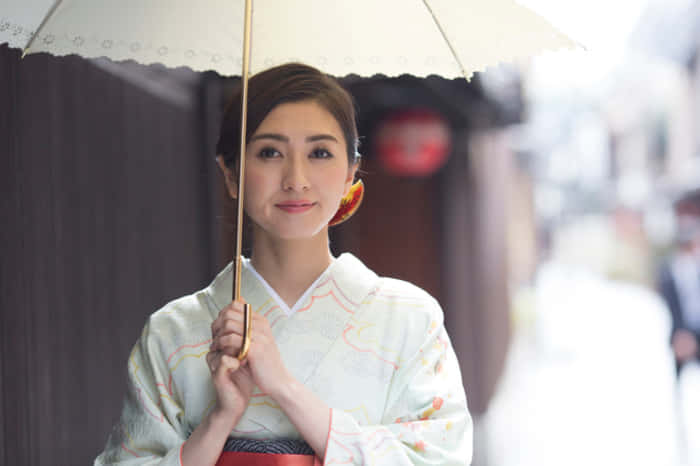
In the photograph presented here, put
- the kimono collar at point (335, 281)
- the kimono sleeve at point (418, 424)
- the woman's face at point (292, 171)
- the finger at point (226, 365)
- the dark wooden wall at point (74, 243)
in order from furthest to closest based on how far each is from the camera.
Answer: the dark wooden wall at point (74, 243)
the kimono collar at point (335, 281)
the woman's face at point (292, 171)
the kimono sleeve at point (418, 424)
the finger at point (226, 365)

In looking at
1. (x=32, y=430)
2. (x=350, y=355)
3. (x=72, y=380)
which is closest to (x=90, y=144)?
(x=72, y=380)

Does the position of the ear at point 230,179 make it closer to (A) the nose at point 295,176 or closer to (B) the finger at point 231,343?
(A) the nose at point 295,176

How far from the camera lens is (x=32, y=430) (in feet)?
7.65

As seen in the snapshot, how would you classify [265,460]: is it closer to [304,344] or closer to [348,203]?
[304,344]

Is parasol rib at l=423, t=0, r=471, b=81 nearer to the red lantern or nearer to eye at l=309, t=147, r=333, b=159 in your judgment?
eye at l=309, t=147, r=333, b=159

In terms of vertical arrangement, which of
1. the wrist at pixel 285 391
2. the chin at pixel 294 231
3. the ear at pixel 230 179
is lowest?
the wrist at pixel 285 391

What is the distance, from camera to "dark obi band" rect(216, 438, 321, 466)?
1.61m

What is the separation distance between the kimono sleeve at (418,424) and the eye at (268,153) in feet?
1.85

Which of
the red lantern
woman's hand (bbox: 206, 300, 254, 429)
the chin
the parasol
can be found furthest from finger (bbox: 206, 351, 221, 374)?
the red lantern

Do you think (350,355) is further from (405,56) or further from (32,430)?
(32,430)

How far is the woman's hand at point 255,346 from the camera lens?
1470mm

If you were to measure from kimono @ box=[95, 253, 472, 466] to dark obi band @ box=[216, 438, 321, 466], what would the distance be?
0.04 m

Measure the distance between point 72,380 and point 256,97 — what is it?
1.48 m

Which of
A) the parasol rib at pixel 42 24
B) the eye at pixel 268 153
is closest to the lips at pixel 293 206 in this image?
the eye at pixel 268 153
